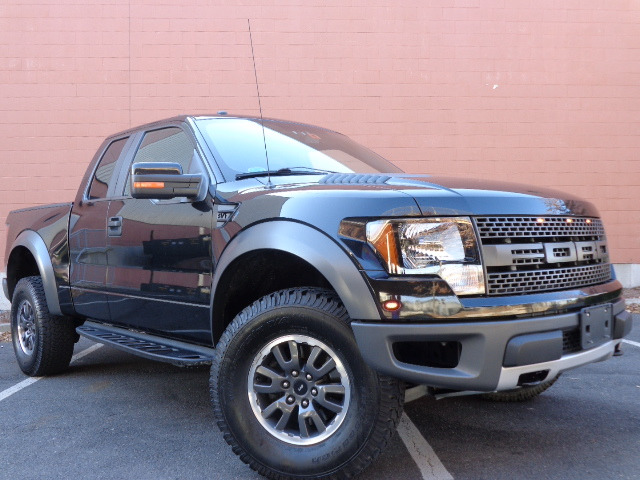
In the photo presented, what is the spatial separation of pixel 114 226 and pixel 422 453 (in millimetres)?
2458

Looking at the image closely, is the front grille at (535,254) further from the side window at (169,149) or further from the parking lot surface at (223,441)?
the side window at (169,149)

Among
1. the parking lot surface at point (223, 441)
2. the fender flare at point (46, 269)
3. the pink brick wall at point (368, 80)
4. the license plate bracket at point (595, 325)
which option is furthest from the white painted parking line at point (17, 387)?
the pink brick wall at point (368, 80)

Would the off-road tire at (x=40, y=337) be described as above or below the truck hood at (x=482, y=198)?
below

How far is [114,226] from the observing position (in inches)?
175

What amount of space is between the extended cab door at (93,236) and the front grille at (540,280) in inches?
111

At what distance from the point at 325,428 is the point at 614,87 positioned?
9.42m

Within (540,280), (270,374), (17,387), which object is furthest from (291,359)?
(17,387)

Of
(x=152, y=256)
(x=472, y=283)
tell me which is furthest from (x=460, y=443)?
(x=152, y=256)

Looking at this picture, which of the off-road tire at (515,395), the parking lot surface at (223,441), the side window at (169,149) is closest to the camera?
the parking lot surface at (223,441)

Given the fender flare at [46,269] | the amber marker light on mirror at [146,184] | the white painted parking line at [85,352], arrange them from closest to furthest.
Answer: the amber marker light on mirror at [146,184] → the fender flare at [46,269] → the white painted parking line at [85,352]

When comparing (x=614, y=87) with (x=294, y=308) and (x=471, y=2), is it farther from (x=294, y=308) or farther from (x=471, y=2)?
(x=294, y=308)

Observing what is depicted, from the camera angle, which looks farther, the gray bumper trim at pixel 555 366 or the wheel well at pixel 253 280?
the wheel well at pixel 253 280

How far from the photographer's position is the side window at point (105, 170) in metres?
4.96

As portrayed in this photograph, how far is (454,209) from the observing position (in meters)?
2.78
